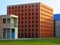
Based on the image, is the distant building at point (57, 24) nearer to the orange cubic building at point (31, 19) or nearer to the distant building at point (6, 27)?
the orange cubic building at point (31, 19)

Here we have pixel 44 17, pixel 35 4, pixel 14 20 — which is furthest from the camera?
pixel 44 17

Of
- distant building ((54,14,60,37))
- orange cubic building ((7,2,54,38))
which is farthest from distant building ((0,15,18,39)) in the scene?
distant building ((54,14,60,37))

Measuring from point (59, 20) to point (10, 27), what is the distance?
2482 inches

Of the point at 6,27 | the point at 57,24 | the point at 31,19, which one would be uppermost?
the point at 31,19

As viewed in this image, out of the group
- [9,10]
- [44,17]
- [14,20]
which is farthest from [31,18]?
[14,20]

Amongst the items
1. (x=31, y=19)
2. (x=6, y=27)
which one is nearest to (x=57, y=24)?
(x=31, y=19)

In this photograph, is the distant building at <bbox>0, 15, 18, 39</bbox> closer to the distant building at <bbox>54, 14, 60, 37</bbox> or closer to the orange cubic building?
the orange cubic building

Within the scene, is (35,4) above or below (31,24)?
above

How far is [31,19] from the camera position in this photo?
4158 inches

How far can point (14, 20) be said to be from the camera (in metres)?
63.8

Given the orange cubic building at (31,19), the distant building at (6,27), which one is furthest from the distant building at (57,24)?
the distant building at (6,27)

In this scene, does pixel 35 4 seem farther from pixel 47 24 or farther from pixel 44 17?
pixel 47 24

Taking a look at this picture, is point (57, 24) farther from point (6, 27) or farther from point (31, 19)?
point (6, 27)

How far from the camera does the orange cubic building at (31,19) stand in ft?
341
